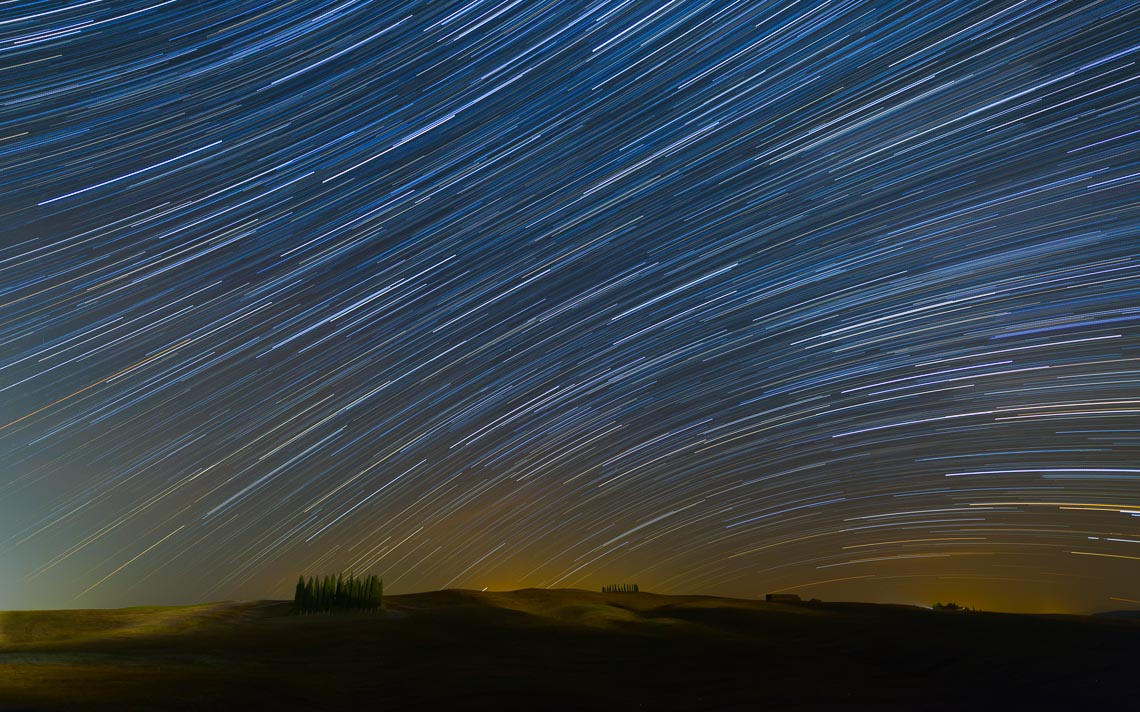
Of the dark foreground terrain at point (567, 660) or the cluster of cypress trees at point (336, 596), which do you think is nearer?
the dark foreground terrain at point (567, 660)

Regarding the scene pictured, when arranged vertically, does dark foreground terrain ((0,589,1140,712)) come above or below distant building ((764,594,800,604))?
below

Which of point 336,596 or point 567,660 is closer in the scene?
point 567,660

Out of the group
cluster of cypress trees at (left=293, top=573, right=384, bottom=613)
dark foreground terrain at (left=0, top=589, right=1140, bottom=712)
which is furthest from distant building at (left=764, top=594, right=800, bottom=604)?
cluster of cypress trees at (left=293, top=573, right=384, bottom=613)

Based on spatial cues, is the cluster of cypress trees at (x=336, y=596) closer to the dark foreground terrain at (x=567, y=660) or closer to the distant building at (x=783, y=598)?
the dark foreground terrain at (x=567, y=660)

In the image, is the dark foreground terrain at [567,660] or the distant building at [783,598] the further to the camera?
the distant building at [783,598]

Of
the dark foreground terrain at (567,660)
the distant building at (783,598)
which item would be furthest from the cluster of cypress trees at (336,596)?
the distant building at (783,598)

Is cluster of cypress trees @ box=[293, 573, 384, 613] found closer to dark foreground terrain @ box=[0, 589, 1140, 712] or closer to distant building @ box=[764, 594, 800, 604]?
dark foreground terrain @ box=[0, 589, 1140, 712]

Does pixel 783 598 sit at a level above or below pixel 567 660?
above

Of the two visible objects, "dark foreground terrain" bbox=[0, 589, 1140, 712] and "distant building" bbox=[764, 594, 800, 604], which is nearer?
"dark foreground terrain" bbox=[0, 589, 1140, 712]

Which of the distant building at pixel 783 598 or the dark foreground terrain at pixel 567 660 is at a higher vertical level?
the distant building at pixel 783 598
